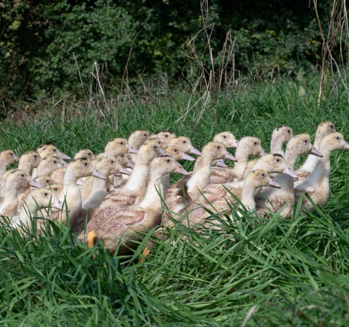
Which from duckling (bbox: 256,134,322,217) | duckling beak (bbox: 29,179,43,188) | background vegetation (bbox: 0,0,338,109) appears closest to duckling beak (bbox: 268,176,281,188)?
duckling (bbox: 256,134,322,217)

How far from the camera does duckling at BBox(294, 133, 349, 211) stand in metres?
5.86

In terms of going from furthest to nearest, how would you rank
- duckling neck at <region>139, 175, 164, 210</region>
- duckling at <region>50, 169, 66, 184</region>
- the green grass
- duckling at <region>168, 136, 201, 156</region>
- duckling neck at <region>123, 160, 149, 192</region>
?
duckling at <region>168, 136, 201, 156</region>, duckling at <region>50, 169, 66, 184</region>, duckling neck at <region>123, 160, 149, 192</region>, duckling neck at <region>139, 175, 164, 210</region>, the green grass

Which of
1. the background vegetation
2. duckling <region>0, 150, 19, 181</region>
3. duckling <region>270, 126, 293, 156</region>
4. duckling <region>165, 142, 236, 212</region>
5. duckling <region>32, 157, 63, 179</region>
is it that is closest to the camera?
duckling <region>165, 142, 236, 212</region>

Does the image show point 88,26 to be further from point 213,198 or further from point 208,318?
point 208,318

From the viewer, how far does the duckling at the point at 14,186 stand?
6.10 m

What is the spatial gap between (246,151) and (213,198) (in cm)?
120

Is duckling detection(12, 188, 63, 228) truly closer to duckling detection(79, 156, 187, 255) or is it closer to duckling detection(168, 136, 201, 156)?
duckling detection(79, 156, 187, 255)

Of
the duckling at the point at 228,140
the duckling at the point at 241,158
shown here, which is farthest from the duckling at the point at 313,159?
Result: the duckling at the point at 228,140

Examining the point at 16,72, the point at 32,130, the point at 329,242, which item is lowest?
the point at 16,72

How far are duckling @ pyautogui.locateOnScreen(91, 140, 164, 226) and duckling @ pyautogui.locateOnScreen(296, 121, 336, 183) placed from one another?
121 centimetres

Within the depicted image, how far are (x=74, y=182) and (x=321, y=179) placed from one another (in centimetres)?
193

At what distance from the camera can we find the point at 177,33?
1503 centimetres

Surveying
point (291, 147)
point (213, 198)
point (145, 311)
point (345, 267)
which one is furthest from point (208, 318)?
point (291, 147)

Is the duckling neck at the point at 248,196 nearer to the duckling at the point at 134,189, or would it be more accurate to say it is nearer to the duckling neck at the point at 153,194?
the duckling neck at the point at 153,194
